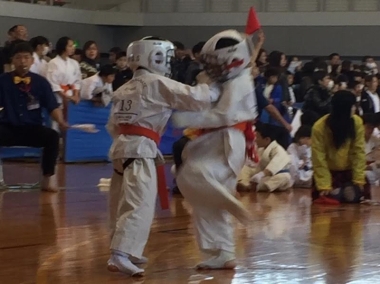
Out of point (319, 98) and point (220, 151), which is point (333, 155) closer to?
point (220, 151)

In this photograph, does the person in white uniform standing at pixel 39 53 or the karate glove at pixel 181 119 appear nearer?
the karate glove at pixel 181 119

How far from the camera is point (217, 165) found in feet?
15.0

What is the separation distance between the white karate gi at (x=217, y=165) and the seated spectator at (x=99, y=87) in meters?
5.73

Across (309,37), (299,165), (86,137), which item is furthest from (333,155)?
(309,37)

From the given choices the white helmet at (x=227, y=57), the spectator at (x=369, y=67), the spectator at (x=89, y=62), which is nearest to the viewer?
the white helmet at (x=227, y=57)

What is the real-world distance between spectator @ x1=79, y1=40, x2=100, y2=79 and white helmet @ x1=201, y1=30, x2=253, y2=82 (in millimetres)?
6111

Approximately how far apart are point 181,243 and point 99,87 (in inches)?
208

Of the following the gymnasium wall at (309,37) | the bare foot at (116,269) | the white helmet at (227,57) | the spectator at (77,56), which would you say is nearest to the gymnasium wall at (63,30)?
the gymnasium wall at (309,37)

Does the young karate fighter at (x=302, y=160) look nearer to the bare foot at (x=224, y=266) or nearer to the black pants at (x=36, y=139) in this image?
the black pants at (x=36, y=139)

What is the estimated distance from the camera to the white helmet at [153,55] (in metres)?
4.52

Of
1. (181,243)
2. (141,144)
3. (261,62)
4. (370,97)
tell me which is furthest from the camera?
(370,97)

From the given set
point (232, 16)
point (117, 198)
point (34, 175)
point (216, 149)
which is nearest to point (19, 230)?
point (117, 198)

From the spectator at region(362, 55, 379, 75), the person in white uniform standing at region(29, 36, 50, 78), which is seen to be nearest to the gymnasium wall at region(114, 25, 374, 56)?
the spectator at region(362, 55, 379, 75)

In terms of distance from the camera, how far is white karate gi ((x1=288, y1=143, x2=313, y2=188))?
8992mm
